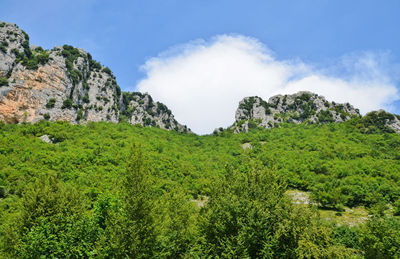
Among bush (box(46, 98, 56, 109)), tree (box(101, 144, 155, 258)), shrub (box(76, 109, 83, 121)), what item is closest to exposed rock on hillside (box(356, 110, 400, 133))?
tree (box(101, 144, 155, 258))

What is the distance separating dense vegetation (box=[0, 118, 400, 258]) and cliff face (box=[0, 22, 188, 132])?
9.52 meters

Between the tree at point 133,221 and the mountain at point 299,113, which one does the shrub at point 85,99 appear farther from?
the tree at point 133,221

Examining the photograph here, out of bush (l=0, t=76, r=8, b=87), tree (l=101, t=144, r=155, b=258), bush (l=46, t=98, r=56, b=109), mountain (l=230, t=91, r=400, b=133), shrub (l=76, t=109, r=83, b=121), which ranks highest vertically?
mountain (l=230, t=91, r=400, b=133)

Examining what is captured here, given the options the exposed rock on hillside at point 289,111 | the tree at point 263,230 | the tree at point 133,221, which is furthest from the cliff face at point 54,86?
the tree at point 263,230

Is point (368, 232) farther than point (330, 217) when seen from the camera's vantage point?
No

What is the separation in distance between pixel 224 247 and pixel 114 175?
3969 centimetres

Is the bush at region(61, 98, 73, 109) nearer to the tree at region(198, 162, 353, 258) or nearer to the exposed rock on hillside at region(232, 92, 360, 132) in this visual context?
the exposed rock on hillside at region(232, 92, 360, 132)

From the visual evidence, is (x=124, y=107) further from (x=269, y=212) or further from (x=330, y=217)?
(x=269, y=212)

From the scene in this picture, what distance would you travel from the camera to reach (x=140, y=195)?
2277 centimetres

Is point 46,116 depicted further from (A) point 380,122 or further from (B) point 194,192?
(A) point 380,122

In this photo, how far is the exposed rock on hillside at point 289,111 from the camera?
116625 millimetres

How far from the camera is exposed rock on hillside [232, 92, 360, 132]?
116625 millimetres

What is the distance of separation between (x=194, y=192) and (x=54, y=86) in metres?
64.6

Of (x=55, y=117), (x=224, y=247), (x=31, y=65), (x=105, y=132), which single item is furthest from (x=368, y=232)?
(x=31, y=65)
